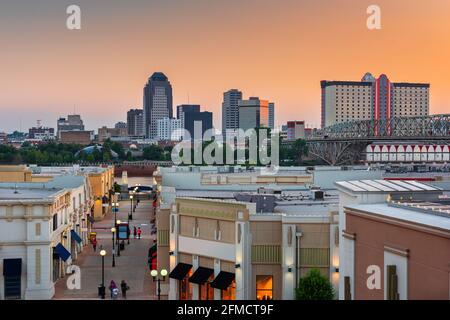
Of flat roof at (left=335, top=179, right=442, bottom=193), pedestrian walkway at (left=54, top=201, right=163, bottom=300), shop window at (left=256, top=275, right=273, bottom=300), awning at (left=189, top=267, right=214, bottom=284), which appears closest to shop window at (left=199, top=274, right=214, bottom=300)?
awning at (left=189, top=267, right=214, bottom=284)

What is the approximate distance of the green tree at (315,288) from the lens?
68.4 ft

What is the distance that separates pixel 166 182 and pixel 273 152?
88927mm

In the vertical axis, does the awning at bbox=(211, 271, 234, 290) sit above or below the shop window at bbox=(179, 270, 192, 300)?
above

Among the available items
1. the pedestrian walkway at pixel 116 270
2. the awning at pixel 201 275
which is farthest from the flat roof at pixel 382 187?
the pedestrian walkway at pixel 116 270

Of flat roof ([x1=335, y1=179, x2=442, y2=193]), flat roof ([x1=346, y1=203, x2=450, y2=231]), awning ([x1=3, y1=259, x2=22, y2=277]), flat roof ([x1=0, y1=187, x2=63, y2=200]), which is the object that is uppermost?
flat roof ([x1=335, y1=179, x2=442, y2=193])

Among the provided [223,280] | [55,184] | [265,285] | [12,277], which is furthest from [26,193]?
[265,285]

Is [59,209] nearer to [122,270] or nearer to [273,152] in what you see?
[122,270]

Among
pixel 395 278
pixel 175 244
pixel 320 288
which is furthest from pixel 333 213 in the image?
pixel 395 278

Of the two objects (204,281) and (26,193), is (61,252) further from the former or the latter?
(204,281)

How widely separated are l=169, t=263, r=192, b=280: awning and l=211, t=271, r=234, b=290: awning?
5.27 feet

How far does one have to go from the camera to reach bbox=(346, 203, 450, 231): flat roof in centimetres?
1202

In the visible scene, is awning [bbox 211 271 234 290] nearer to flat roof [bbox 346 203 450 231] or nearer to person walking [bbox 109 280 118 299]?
person walking [bbox 109 280 118 299]

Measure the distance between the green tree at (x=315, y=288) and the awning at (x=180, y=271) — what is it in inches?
168
